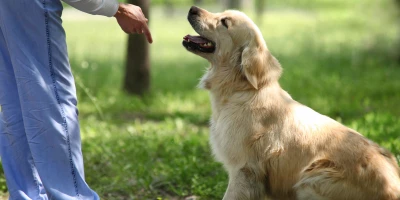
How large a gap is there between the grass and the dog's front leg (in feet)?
2.57

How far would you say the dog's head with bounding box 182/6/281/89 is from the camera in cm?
471

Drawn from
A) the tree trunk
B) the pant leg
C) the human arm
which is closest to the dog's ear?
the human arm

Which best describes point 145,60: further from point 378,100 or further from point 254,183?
point 254,183

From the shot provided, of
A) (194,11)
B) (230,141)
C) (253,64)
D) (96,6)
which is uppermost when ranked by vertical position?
(96,6)

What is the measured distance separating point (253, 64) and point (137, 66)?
Answer: 5627mm

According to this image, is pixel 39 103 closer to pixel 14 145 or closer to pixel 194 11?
pixel 14 145

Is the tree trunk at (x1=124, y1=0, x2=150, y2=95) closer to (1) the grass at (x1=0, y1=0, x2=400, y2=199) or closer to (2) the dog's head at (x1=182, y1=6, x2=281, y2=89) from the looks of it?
(1) the grass at (x1=0, y1=0, x2=400, y2=199)

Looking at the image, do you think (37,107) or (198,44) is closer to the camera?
(37,107)

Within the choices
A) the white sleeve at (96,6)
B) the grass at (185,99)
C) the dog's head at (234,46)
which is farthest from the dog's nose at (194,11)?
the grass at (185,99)

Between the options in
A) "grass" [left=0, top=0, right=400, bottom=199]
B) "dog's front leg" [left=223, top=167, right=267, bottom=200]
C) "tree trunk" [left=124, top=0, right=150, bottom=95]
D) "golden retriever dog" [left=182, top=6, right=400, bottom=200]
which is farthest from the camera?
"tree trunk" [left=124, top=0, right=150, bottom=95]

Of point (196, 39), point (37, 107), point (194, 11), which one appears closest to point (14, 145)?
point (37, 107)

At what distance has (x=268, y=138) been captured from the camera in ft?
15.1

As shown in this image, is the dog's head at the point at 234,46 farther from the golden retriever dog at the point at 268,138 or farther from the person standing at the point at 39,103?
the person standing at the point at 39,103

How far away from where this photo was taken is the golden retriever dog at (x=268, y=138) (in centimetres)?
438
